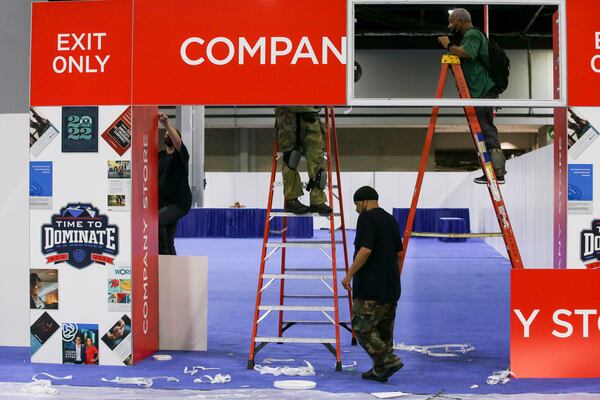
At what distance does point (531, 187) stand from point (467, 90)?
6.69 meters

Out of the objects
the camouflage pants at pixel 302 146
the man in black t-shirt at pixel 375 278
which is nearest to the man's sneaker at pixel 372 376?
the man in black t-shirt at pixel 375 278

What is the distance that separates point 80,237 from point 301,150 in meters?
1.87

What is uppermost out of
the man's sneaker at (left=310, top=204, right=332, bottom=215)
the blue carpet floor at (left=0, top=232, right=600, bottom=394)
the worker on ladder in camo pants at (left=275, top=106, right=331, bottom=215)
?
the worker on ladder in camo pants at (left=275, top=106, right=331, bottom=215)

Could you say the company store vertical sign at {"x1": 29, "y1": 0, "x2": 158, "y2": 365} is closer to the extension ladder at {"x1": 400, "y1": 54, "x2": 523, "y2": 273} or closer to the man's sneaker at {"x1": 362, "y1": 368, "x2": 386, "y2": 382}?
the man's sneaker at {"x1": 362, "y1": 368, "x2": 386, "y2": 382}

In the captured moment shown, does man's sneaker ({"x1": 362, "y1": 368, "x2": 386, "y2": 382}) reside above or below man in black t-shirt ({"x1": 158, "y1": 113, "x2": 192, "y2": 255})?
below

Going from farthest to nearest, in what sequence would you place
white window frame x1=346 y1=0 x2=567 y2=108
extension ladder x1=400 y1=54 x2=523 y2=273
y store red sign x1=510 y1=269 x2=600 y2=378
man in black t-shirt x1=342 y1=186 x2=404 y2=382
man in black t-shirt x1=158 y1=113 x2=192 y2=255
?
man in black t-shirt x1=158 y1=113 x2=192 y2=255 < extension ladder x1=400 y1=54 x2=523 y2=273 < white window frame x1=346 y1=0 x2=567 y2=108 < y store red sign x1=510 y1=269 x2=600 y2=378 < man in black t-shirt x1=342 y1=186 x2=404 y2=382

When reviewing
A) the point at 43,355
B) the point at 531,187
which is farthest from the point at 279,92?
the point at 531,187

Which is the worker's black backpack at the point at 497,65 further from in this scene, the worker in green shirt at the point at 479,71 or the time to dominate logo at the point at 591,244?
the time to dominate logo at the point at 591,244

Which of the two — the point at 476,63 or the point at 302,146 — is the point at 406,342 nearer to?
the point at 302,146

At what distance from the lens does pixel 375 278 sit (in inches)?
218

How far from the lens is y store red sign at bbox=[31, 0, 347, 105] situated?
589cm

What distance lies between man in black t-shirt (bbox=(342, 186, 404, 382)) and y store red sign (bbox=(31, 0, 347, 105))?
961mm

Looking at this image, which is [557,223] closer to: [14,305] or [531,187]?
[14,305]

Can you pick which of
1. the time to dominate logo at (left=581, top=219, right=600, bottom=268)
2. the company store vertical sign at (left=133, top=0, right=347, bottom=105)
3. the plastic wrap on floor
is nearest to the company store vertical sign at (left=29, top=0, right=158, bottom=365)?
the company store vertical sign at (left=133, top=0, right=347, bottom=105)
